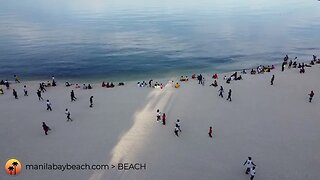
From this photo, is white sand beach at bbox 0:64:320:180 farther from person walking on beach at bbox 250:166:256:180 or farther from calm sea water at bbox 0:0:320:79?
calm sea water at bbox 0:0:320:79

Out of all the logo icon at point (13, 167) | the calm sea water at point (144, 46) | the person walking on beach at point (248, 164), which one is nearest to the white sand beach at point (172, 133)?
the logo icon at point (13, 167)

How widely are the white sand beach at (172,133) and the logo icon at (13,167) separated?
41cm

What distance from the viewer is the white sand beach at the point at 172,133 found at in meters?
21.2

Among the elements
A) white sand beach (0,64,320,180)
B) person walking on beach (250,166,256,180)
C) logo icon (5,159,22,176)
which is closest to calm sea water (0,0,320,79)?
white sand beach (0,64,320,180)

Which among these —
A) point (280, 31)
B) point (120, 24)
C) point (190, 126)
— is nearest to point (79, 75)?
point (190, 126)

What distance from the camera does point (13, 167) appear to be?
21.6 m

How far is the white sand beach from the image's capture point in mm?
21203

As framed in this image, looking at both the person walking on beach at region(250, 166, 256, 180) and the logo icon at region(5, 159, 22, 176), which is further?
the logo icon at region(5, 159, 22, 176)

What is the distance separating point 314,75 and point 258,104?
1636 centimetres

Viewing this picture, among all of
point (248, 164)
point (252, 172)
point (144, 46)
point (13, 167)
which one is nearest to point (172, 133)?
point (248, 164)

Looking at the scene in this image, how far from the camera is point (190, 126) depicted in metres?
28.0

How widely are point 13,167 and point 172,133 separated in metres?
13.2

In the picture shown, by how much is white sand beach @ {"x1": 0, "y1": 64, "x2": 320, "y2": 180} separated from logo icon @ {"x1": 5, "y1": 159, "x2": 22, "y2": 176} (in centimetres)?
41

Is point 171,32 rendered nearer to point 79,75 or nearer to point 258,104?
point 79,75
